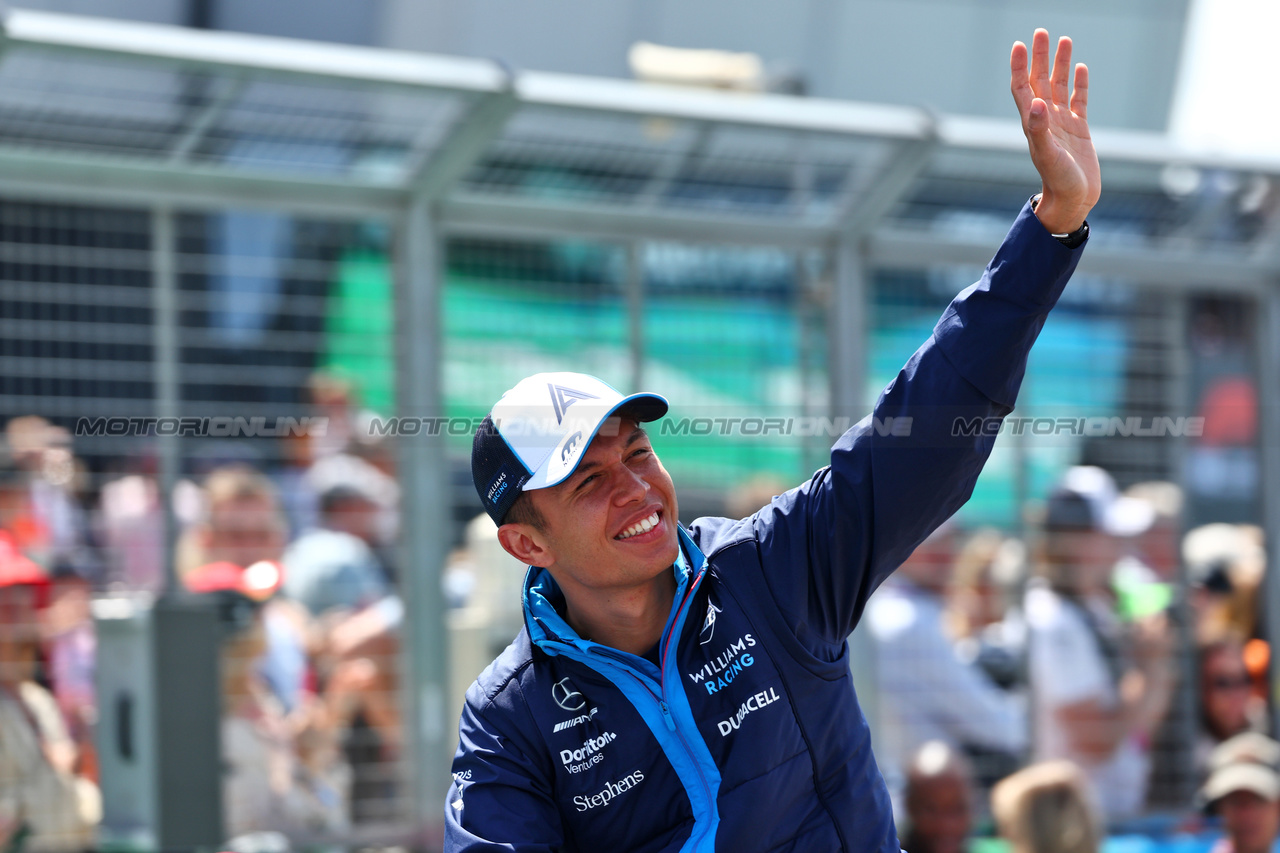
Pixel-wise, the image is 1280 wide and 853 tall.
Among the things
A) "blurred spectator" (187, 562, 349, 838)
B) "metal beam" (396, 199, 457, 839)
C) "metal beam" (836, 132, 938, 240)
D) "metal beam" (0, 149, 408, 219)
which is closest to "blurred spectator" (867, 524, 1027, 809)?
"metal beam" (836, 132, 938, 240)

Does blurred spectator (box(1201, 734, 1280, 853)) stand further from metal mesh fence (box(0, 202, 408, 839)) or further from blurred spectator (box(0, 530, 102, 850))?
blurred spectator (box(0, 530, 102, 850))

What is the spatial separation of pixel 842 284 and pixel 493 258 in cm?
120

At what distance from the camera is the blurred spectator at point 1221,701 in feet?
16.7

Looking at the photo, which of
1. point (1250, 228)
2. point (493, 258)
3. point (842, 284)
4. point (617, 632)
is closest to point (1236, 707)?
point (1250, 228)

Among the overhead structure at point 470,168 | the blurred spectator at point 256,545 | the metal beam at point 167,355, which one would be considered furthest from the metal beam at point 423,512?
the metal beam at point 167,355

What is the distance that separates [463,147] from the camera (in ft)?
13.4

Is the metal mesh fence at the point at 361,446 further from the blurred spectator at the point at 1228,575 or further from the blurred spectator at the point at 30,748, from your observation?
the blurred spectator at the point at 1228,575

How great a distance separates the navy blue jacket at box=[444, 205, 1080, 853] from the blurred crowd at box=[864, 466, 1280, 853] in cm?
239

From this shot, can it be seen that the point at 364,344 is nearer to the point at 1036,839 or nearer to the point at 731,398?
the point at 731,398

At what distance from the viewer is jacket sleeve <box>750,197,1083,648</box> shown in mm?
1926

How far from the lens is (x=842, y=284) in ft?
15.3

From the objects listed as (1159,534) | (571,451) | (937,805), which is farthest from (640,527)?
(1159,534)

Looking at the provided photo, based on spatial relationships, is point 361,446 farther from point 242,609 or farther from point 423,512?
point 242,609

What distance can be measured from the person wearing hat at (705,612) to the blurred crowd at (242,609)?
1.74m
